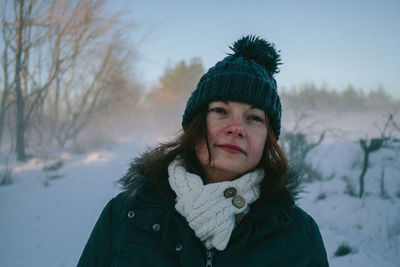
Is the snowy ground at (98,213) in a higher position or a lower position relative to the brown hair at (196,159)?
lower

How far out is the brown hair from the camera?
4.14ft

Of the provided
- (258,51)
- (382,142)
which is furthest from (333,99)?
(258,51)

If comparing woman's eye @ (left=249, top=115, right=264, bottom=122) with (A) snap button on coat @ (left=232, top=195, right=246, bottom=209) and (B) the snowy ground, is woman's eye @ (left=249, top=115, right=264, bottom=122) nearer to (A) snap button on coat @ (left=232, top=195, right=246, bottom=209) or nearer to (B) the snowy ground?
(A) snap button on coat @ (left=232, top=195, right=246, bottom=209)

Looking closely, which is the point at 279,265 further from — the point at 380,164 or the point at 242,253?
the point at 380,164

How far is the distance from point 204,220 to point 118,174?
6414 millimetres

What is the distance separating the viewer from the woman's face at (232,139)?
3.78 feet

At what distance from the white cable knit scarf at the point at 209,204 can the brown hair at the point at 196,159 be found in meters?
0.09

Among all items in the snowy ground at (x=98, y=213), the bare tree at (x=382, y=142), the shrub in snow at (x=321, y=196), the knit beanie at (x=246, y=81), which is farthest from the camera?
the shrub in snow at (x=321, y=196)

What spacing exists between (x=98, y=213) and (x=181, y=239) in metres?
3.55

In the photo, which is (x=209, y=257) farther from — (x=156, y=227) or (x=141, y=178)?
(x=141, y=178)

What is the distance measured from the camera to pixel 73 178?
6180 millimetres

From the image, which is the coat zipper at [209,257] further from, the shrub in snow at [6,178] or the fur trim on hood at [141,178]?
the shrub in snow at [6,178]

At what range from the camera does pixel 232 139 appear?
114 centimetres

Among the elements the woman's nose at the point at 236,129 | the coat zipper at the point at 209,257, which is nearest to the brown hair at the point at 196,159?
the woman's nose at the point at 236,129
